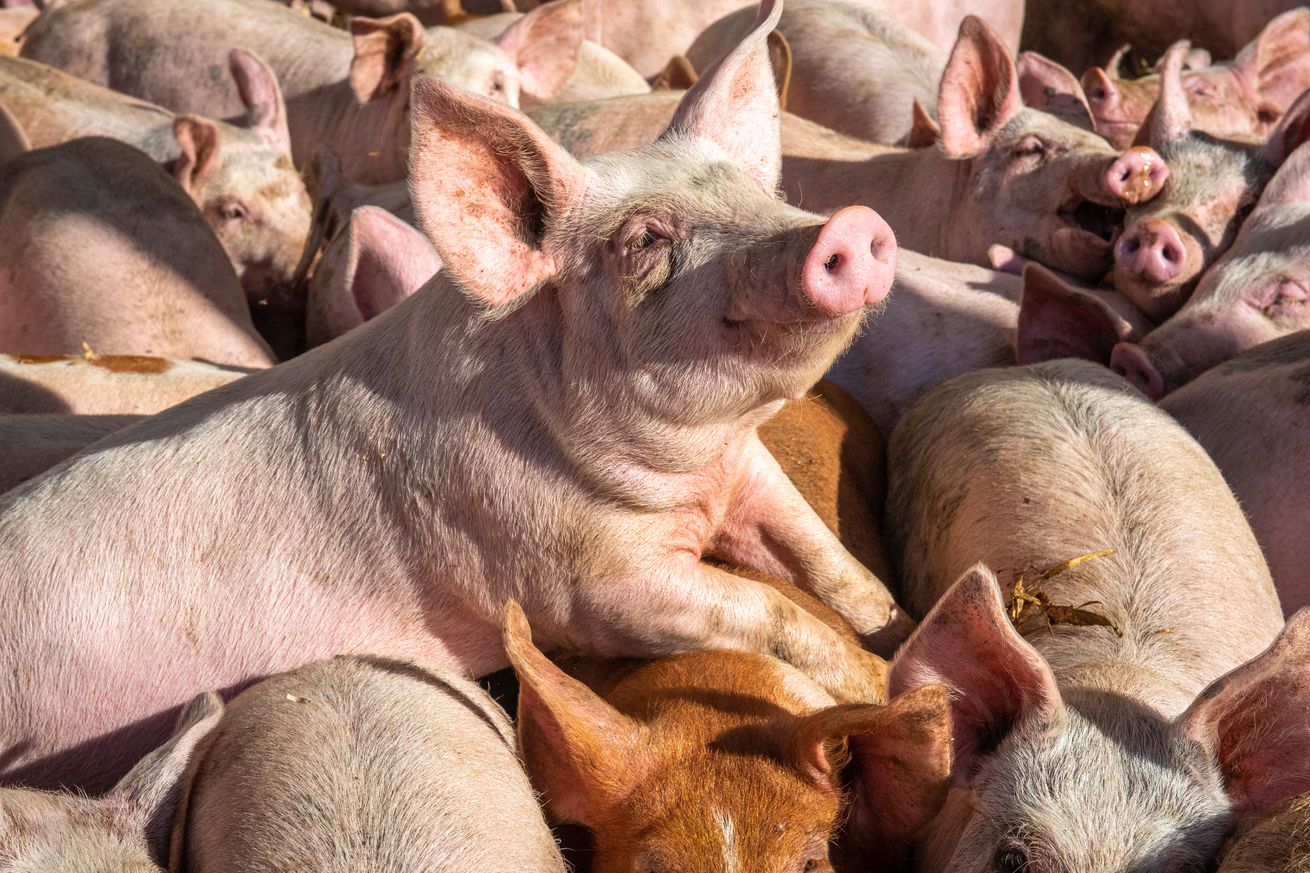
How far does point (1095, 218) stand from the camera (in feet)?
16.7

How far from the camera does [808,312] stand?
2.68 m

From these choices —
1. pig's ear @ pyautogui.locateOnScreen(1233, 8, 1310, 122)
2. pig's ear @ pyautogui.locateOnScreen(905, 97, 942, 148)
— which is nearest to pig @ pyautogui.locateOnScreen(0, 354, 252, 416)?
pig's ear @ pyautogui.locateOnScreen(905, 97, 942, 148)

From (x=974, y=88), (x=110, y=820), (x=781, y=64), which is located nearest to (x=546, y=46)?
(x=781, y=64)

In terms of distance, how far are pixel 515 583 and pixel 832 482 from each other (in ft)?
3.63

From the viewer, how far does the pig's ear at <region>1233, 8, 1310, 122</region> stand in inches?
245

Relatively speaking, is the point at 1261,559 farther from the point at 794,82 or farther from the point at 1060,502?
the point at 794,82

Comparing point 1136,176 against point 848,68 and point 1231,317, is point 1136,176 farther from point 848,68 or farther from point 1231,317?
point 848,68

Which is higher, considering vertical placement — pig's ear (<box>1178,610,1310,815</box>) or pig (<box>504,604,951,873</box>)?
pig's ear (<box>1178,610,1310,815</box>)

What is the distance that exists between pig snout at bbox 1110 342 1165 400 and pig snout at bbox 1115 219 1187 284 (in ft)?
1.20

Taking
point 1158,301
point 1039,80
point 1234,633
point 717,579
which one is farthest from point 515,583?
point 1039,80

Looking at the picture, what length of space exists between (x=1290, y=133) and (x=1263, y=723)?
2.89 m

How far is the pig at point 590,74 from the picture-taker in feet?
22.2

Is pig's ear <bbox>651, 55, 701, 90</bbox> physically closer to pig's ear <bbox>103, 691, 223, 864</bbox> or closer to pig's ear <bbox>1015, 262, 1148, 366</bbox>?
pig's ear <bbox>1015, 262, 1148, 366</bbox>

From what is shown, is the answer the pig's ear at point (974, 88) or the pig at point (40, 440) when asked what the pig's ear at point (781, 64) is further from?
the pig at point (40, 440)
